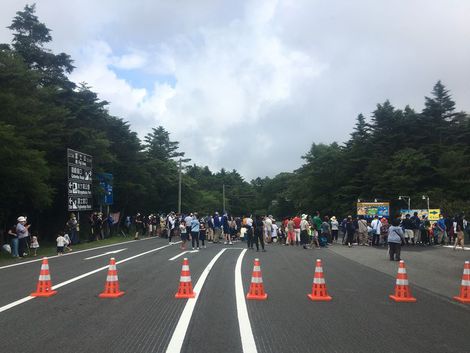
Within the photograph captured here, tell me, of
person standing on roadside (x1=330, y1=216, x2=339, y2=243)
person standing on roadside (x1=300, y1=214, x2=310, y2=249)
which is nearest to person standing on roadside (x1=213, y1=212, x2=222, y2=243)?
person standing on roadside (x1=300, y1=214, x2=310, y2=249)

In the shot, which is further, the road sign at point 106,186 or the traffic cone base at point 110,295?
the road sign at point 106,186

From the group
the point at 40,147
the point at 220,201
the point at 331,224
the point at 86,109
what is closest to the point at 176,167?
the point at 86,109

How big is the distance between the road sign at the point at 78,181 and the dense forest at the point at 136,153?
1.48 m

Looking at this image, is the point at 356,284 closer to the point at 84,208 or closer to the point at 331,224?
the point at 331,224

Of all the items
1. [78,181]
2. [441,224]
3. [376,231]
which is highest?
[78,181]

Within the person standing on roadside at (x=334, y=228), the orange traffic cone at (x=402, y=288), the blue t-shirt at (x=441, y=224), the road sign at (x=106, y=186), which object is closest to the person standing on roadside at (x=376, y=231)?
the person standing on roadside at (x=334, y=228)

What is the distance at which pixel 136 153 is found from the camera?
52.8 m

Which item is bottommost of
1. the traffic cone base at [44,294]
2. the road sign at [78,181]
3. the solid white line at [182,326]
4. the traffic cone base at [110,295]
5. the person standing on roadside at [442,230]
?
the traffic cone base at [44,294]

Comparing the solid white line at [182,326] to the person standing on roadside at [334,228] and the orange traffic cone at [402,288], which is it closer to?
the orange traffic cone at [402,288]

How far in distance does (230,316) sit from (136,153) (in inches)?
1821

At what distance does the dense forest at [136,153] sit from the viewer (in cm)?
2888

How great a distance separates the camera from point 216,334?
6945 millimetres

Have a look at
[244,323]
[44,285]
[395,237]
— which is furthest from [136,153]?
[244,323]

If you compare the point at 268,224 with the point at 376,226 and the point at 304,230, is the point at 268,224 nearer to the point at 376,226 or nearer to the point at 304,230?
the point at 304,230
